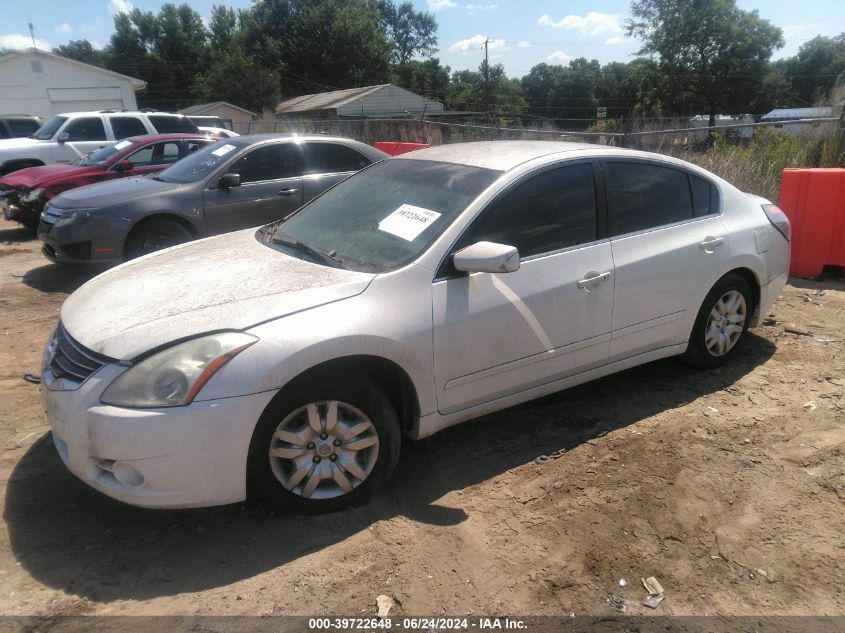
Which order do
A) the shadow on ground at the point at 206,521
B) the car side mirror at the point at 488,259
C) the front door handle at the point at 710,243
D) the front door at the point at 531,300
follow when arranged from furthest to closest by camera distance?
the front door handle at the point at 710,243, the front door at the point at 531,300, the car side mirror at the point at 488,259, the shadow on ground at the point at 206,521

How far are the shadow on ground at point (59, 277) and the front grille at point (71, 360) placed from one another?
4370 mm

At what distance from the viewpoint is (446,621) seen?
245 cm

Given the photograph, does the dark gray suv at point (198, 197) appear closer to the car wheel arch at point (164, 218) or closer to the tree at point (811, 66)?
the car wheel arch at point (164, 218)

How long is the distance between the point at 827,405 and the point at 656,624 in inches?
99.8

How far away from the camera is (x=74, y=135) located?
12.9 m

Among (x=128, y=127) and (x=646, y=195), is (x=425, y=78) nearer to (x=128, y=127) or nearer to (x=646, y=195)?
(x=128, y=127)

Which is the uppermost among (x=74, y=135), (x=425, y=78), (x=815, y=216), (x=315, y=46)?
(x=315, y=46)

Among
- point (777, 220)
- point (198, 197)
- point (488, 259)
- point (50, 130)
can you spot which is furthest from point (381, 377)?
point (50, 130)

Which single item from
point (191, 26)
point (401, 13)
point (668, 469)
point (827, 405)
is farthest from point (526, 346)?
point (401, 13)

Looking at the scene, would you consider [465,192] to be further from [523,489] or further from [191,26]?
[191,26]

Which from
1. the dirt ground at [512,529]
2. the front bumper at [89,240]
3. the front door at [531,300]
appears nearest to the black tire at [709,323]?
the dirt ground at [512,529]

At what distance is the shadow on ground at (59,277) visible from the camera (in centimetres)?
712

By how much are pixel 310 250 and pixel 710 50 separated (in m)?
53.8

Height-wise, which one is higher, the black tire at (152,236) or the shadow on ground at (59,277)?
the black tire at (152,236)
